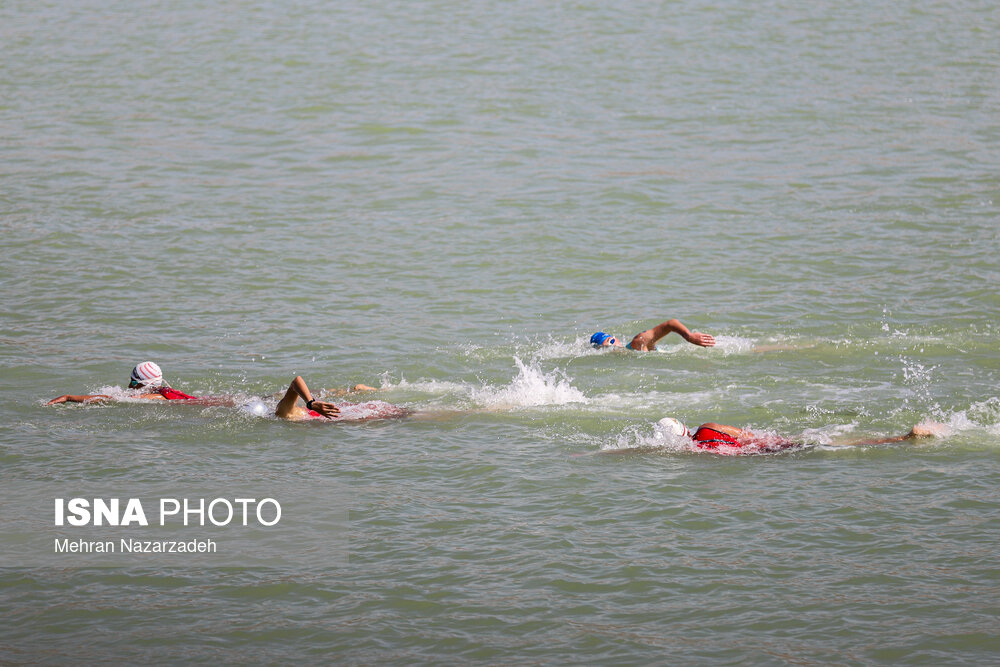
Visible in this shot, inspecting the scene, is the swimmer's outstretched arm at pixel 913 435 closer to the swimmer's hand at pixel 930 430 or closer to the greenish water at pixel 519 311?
the swimmer's hand at pixel 930 430

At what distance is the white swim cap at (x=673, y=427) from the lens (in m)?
14.6

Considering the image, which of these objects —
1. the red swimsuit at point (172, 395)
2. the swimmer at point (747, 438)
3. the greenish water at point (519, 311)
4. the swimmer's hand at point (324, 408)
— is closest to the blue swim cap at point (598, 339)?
the greenish water at point (519, 311)

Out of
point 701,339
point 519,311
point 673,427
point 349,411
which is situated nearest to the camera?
point 673,427

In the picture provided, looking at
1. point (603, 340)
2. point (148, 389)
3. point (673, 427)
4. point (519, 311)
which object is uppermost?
point (519, 311)

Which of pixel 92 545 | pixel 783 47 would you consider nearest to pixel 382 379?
pixel 92 545

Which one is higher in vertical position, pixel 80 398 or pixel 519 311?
pixel 519 311

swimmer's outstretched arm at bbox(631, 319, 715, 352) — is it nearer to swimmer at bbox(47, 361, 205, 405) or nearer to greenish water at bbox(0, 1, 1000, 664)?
greenish water at bbox(0, 1, 1000, 664)

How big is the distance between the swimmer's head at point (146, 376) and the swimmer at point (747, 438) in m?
7.48

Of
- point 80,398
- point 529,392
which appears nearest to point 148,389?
point 80,398

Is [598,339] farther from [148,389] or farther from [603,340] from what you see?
[148,389]

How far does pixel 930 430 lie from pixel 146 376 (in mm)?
10752

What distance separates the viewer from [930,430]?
14500mm

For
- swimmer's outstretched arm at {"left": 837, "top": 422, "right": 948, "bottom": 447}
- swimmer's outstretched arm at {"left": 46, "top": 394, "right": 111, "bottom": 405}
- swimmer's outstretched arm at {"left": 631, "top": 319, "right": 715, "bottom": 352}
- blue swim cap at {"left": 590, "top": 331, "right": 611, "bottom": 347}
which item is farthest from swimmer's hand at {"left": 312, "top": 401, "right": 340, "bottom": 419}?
swimmer's outstretched arm at {"left": 837, "top": 422, "right": 948, "bottom": 447}

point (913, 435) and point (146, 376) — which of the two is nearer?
point (913, 435)
